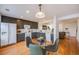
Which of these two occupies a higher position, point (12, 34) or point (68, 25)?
point (68, 25)

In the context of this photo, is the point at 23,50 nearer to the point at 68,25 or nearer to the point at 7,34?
the point at 7,34

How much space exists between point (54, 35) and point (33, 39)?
2.63 feet

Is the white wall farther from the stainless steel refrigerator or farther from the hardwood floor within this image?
the stainless steel refrigerator

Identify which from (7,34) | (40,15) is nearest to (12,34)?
(7,34)

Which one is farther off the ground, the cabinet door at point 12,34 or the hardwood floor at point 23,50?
Result: the cabinet door at point 12,34

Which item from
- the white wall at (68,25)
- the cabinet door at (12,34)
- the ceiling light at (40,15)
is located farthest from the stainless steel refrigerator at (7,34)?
the white wall at (68,25)

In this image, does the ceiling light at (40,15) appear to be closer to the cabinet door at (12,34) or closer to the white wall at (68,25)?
the white wall at (68,25)

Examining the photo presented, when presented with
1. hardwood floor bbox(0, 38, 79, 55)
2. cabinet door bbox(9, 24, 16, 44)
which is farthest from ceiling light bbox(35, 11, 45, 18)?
cabinet door bbox(9, 24, 16, 44)

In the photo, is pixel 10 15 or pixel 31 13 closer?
pixel 31 13

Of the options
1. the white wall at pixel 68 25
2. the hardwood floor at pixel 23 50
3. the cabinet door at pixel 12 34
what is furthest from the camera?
the cabinet door at pixel 12 34

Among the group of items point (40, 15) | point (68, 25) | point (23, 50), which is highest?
point (40, 15)
